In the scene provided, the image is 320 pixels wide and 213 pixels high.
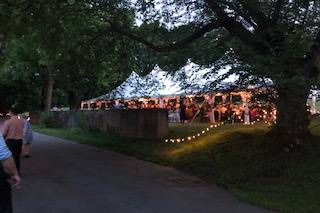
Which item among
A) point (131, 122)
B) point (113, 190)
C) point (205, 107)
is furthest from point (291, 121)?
point (131, 122)

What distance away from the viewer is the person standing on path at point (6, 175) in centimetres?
695

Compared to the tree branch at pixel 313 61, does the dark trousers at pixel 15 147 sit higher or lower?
lower

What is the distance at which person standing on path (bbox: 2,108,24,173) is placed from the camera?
1439 cm

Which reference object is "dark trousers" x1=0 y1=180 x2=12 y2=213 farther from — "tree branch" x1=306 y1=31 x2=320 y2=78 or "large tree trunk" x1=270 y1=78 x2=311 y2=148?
"tree branch" x1=306 y1=31 x2=320 y2=78

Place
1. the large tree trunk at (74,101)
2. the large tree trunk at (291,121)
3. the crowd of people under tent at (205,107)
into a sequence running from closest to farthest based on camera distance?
the large tree trunk at (291,121) → the crowd of people under tent at (205,107) → the large tree trunk at (74,101)

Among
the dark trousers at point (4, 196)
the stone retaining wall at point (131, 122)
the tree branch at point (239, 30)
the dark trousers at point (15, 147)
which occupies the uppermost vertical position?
the tree branch at point (239, 30)

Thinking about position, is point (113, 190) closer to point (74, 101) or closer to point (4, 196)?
point (4, 196)

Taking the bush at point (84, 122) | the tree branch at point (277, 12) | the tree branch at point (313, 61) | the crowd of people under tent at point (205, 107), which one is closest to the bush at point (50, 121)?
the crowd of people under tent at point (205, 107)

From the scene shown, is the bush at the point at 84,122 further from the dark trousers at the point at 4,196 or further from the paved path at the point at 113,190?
the dark trousers at the point at 4,196

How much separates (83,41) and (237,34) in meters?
7.72

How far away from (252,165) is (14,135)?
5951 millimetres

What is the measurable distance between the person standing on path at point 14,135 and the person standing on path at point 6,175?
7.33 m

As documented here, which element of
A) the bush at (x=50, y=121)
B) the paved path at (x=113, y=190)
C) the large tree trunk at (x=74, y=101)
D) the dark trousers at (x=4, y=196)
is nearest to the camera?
the dark trousers at (x=4, y=196)

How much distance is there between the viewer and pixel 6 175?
276 inches
